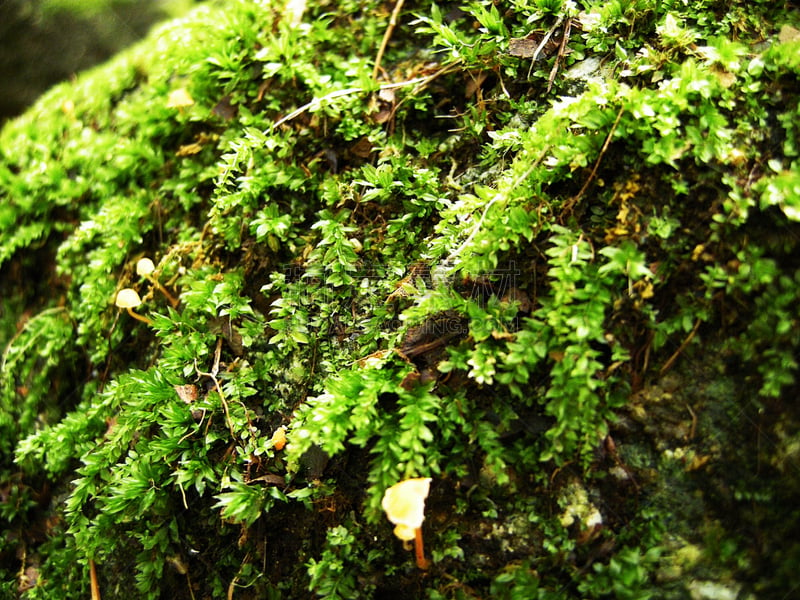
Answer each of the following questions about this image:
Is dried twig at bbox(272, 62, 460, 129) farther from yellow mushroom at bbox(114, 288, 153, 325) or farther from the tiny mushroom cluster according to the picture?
yellow mushroom at bbox(114, 288, 153, 325)

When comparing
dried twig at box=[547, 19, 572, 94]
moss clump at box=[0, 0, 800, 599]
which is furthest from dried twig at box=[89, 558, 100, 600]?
dried twig at box=[547, 19, 572, 94]

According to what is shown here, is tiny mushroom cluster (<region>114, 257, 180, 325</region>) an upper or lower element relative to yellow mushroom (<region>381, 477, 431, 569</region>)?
upper

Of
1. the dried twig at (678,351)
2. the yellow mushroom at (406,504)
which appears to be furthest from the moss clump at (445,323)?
the yellow mushroom at (406,504)

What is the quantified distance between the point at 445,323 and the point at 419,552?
910 millimetres

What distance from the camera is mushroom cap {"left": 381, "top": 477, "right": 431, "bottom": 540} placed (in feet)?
6.00

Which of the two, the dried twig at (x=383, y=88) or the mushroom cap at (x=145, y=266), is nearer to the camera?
the dried twig at (x=383, y=88)

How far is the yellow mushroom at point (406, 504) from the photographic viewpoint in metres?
1.83

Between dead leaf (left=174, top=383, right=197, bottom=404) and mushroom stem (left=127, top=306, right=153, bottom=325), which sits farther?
mushroom stem (left=127, top=306, right=153, bottom=325)

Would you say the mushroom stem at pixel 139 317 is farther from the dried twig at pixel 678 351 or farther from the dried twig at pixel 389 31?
the dried twig at pixel 678 351

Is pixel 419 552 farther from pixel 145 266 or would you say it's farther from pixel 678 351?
pixel 145 266

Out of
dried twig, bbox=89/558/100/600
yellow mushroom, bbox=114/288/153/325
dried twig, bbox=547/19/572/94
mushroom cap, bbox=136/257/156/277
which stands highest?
dried twig, bbox=547/19/572/94

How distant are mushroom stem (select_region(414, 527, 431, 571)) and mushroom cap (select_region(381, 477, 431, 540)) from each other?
0.33 feet

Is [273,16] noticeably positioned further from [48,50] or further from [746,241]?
[48,50]

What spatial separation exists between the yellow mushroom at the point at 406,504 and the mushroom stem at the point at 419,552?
68 mm
